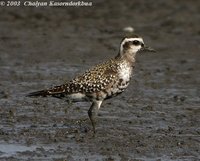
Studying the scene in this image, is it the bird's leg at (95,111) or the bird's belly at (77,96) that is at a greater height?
the bird's belly at (77,96)

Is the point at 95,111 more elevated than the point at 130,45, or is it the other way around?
the point at 130,45

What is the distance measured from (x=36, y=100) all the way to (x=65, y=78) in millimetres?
2145

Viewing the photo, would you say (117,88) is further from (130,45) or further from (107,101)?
(107,101)

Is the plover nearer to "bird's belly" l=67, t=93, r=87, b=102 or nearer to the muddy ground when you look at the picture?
"bird's belly" l=67, t=93, r=87, b=102

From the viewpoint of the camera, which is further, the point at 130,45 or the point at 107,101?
the point at 107,101

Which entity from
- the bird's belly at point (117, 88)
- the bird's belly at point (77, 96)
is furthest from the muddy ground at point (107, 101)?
the bird's belly at point (117, 88)

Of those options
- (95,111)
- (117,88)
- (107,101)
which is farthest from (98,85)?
(107,101)

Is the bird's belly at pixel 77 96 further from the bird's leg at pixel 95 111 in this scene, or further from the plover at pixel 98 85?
the bird's leg at pixel 95 111

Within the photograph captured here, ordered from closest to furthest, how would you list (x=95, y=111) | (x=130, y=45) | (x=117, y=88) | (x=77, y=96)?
(x=117, y=88) < (x=77, y=96) < (x=95, y=111) < (x=130, y=45)

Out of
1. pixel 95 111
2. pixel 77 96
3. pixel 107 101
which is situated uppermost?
pixel 77 96

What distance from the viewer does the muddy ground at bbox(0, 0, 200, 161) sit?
13.1 meters

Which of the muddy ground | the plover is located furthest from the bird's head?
the muddy ground

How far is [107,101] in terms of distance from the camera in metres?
16.6

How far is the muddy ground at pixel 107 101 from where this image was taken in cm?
1309
